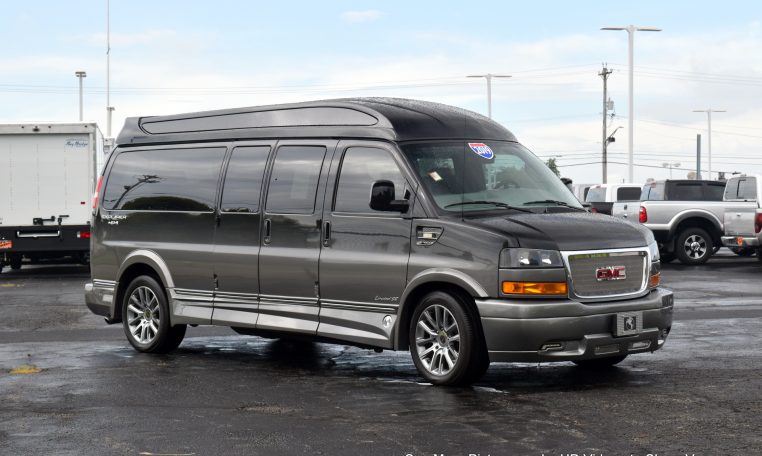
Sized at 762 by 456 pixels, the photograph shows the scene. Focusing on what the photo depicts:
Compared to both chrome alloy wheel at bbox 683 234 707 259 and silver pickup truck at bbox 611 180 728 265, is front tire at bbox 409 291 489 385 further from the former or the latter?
chrome alloy wheel at bbox 683 234 707 259

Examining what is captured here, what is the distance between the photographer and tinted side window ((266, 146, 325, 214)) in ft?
32.1

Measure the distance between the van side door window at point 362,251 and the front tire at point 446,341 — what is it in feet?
0.90

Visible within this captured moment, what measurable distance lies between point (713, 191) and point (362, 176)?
58.5 feet

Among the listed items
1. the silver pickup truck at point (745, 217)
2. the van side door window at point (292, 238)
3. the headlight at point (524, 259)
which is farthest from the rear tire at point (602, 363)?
the silver pickup truck at point (745, 217)

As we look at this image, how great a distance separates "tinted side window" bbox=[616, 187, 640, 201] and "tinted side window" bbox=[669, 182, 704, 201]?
8563mm

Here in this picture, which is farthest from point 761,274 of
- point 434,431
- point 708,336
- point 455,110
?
point 434,431

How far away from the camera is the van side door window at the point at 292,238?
31.7ft

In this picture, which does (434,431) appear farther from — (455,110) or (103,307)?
(103,307)

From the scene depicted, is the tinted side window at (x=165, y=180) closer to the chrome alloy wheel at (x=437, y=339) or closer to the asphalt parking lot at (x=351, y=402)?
the asphalt parking lot at (x=351, y=402)

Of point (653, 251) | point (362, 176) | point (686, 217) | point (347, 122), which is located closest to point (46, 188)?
point (686, 217)

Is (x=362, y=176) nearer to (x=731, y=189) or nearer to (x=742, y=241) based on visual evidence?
(x=742, y=241)

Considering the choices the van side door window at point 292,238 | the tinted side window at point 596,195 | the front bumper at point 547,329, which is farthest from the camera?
the tinted side window at point 596,195

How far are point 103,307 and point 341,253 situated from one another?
3.37 m

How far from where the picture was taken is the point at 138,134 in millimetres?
11727
